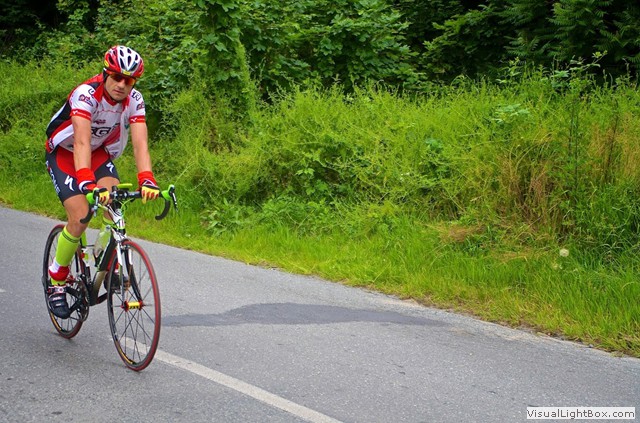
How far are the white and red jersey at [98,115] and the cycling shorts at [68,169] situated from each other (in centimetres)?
5

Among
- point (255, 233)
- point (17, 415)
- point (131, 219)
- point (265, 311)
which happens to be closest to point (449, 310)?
point (265, 311)

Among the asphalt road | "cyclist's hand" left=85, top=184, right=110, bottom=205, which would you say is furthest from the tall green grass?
"cyclist's hand" left=85, top=184, right=110, bottom=205

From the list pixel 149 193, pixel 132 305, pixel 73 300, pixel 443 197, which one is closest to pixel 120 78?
pixel 149 193

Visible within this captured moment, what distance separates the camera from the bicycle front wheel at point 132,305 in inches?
205

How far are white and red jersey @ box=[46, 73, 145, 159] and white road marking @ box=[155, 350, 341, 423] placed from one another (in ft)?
5.56

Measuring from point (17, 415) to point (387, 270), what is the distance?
453cm

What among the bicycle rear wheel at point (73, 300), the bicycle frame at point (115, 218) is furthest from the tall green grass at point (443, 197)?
the bicycle frame at point (115, 218)

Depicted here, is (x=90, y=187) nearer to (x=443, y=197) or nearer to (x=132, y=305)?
(x=132, y=305)

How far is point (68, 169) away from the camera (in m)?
5.85

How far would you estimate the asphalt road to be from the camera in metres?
4.66

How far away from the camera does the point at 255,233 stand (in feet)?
32.3

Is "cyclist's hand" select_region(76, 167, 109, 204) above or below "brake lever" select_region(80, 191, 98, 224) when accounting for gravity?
above

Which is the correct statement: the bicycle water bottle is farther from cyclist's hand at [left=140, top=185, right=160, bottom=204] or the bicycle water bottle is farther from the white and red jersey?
the white and red jersey

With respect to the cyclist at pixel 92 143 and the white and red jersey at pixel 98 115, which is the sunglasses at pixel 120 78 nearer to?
the cyclist at pixel 92 143
